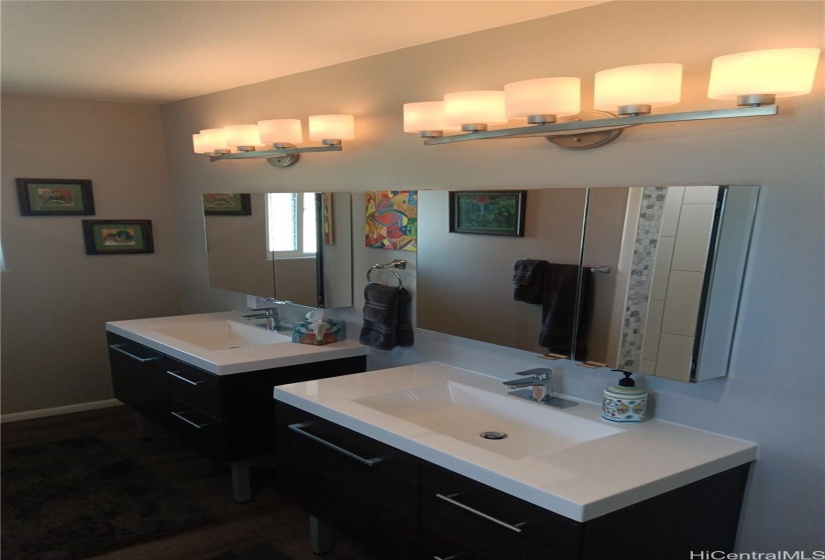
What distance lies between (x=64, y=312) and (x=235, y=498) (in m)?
2.02

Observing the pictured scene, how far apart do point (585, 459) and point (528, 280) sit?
2.28 ft

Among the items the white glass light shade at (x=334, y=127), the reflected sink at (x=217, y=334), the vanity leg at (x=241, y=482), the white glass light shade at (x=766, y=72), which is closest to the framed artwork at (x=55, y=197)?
the reflected sink at (x=217, y=334)

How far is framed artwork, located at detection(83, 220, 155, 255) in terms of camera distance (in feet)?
13.3

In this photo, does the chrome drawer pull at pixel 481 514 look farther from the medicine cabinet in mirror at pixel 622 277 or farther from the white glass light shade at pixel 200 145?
the white glass light shade at pixel 200 145

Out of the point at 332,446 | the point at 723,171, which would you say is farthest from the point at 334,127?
the point at 723,171

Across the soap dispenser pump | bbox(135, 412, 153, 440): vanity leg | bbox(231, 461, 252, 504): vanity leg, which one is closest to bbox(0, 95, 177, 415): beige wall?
bbox(135, 412, 153, 440): vanity leg

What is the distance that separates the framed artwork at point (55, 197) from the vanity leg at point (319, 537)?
9.01 feet

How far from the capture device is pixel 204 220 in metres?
3.77

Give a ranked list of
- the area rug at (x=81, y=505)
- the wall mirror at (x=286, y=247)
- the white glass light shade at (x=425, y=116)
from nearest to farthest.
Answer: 1. the white glass light shade at (x=425, y=116)
2. the area rug at (x=81, y=505)
3. the wall mirror at (x=286, y=247)

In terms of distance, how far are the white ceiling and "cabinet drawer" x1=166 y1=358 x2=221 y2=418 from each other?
140 centimetres

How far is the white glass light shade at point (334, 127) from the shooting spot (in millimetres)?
2748

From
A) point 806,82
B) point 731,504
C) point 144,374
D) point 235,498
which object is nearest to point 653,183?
point 806,82

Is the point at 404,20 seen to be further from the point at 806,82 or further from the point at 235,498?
the point at 235,498

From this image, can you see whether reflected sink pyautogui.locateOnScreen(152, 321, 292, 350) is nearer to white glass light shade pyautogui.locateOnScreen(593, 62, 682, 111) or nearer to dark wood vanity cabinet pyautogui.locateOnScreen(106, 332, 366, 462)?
dark wood vanity cabinet pyautogui.locateOnScreen(106, 332, 366, 462)
